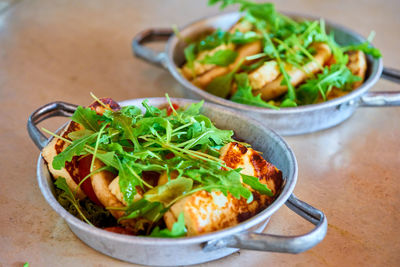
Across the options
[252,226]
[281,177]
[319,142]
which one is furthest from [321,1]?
[252,226]

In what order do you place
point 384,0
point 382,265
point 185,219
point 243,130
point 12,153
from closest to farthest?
point 185,219
point 382,265
point 243,130
point 12,153
point 384,0

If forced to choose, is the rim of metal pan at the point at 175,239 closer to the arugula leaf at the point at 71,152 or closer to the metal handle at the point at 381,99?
the arugula leaf at the point at 71,152

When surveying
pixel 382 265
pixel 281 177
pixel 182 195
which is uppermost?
pixel 182 195

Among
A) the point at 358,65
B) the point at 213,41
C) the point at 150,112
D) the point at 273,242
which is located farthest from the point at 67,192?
the point at 358,65

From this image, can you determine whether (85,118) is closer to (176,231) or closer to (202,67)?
(176,231)

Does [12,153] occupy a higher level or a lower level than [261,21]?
lower

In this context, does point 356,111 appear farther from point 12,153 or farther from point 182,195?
point 12,153

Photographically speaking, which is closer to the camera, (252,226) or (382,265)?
(252,226)

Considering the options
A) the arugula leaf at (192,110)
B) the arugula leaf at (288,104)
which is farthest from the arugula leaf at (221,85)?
the arugula leaf at (192,110)

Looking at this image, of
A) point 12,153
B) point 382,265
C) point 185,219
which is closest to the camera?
point 185,219
